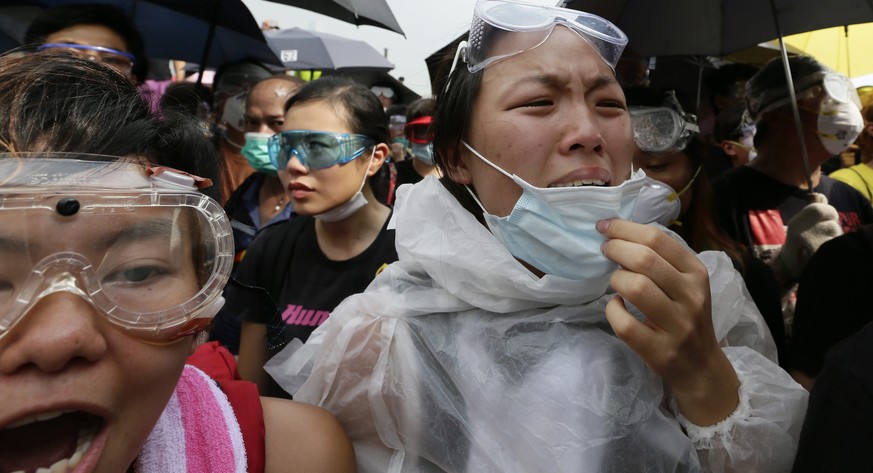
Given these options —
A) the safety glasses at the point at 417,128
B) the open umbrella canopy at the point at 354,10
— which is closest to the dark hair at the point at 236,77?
the open umbrella canopy at the point at 354,10

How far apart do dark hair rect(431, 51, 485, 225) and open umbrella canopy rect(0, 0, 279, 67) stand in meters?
3.05

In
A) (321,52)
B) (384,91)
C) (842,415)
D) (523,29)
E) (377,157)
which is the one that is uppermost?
(523,29)

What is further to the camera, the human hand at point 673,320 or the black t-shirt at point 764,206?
the black t-shirt at point 764,206

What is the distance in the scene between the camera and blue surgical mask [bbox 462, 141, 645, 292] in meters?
1.49

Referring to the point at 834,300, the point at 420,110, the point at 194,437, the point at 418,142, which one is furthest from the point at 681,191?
the point at 420,110

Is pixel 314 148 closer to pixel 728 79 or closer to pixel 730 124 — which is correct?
pixel 730 124

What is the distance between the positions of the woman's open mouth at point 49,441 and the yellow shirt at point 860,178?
454 centimetres

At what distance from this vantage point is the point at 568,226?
1.51 m

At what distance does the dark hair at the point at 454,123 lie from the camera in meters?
1.76

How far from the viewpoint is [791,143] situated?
11.7ft

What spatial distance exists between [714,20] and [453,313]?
2854mm

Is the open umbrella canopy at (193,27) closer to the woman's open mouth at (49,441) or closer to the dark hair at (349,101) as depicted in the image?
the dark hair at (349,101)

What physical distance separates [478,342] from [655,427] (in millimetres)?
482

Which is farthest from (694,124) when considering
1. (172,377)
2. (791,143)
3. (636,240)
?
(172,377)
